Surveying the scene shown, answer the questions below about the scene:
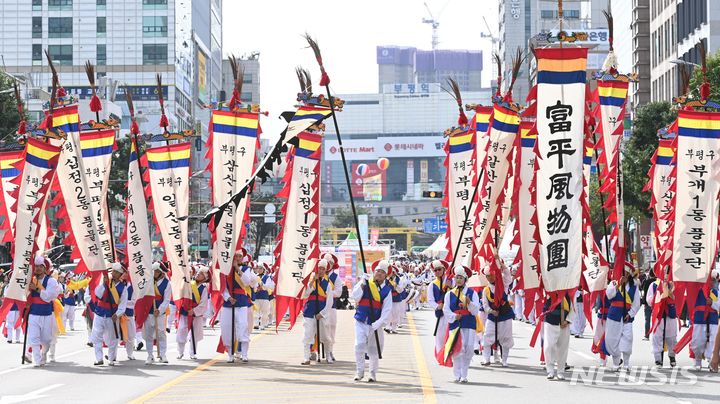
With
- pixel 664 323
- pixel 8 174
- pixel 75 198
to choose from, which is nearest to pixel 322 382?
pixel 664 323

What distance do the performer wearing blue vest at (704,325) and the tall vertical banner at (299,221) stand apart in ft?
21.6

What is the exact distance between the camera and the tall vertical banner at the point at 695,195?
20.2m

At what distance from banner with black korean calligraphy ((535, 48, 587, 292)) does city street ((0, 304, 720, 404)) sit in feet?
5.47

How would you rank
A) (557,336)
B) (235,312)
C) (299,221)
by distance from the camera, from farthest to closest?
1. (299,221)
2. (235,312)
3. (557,336)

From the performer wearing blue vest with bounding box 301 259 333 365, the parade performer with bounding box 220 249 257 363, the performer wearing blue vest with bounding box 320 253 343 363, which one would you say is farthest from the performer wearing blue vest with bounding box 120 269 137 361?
the performer wearing blue vest with bounding box 320 253 343 363

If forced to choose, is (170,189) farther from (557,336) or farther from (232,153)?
(557,336)

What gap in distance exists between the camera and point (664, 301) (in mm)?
20219

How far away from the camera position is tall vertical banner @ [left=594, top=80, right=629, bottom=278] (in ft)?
63.2

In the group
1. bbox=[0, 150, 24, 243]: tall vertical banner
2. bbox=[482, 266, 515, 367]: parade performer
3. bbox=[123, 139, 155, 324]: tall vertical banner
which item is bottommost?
bbox=[482, 266, 515, 367]: parade performer

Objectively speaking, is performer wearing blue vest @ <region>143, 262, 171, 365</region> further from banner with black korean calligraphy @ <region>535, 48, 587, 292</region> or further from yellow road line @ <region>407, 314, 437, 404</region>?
banner with black korean calligraphy @ <region>535, 48, 587, 292</region>

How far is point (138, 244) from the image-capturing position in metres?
22.0

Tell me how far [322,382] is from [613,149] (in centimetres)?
667

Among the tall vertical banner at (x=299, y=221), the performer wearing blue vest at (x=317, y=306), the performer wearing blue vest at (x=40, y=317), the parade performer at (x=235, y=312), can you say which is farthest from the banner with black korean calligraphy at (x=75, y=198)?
the performer wearing blue vest at (x=317, y=306)

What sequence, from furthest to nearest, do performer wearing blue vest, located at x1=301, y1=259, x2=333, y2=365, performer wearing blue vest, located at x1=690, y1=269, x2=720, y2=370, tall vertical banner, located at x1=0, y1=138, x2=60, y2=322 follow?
tall vertical banner, located at x1=0, y1=138, x2=60, y2=322
performer wearing blue vest, located at x1=301, y1=259, x2=333, y2=365
performer wearing blue vest, located at x1=690, y1=269, x2=720, y2=370
